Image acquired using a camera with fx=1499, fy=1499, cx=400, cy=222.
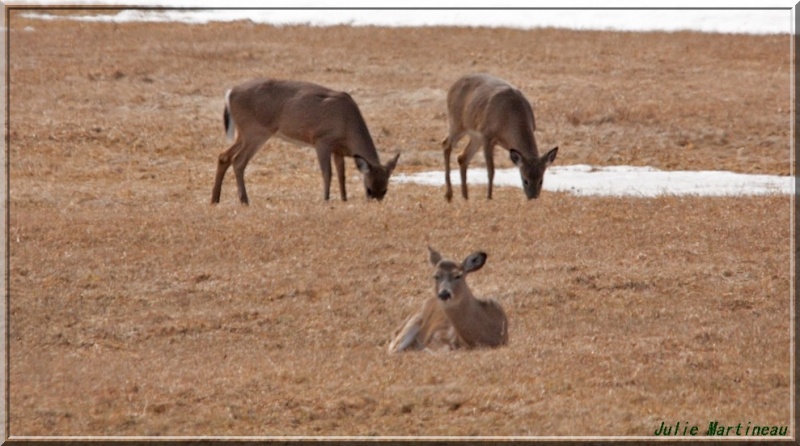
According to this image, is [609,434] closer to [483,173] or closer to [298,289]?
→ [298,289]

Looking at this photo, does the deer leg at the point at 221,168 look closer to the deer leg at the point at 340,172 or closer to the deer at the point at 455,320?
the deer leg at the point at 340,172

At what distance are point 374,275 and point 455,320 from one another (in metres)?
2.95

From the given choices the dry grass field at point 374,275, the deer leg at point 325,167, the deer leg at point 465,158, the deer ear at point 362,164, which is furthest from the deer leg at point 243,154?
the deer leg at point 465,158

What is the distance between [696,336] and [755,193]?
7.69m

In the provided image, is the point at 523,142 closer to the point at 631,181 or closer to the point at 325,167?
the point at 325,167

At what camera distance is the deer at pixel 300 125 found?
65.5 ft

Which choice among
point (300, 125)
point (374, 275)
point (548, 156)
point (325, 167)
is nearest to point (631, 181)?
point (548, 156)

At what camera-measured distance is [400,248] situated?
15789 mm

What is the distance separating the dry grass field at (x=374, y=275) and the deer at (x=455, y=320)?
274 millimetres

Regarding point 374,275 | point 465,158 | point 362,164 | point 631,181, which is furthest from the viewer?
point 631,181

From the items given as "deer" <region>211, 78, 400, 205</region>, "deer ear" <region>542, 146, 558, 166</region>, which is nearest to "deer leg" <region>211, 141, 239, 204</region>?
"deer" <region>211, 78, 400, 205</region>

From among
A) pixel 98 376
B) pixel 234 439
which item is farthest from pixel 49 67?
pixel 234 439

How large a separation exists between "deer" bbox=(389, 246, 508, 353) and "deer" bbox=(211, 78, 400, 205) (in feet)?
24.3

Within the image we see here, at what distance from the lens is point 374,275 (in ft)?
49.0
